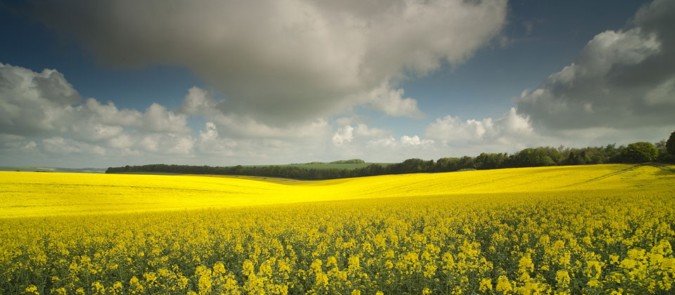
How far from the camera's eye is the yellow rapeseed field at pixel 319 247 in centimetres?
754

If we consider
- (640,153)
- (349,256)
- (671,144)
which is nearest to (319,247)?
(349,256)

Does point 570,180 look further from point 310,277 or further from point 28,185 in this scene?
point 28,185

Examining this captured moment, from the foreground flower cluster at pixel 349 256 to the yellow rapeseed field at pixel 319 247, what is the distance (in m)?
0.06

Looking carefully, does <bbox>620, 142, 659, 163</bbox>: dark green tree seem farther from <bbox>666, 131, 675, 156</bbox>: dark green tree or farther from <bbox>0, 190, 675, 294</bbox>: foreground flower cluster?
<bbox>0, 190, 675, 294</bbox>: foreground flower cluster

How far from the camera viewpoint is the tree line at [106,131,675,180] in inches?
2126

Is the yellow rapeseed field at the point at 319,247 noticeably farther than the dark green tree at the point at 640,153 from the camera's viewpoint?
No

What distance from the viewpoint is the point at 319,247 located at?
1102 centimetres

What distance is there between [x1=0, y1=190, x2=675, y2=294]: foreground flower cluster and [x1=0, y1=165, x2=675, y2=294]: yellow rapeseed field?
0.06 meters

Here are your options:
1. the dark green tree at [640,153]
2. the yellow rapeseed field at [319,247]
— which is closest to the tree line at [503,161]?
the dark green tree at [640,153]

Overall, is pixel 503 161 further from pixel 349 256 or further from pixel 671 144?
pixel 349 256

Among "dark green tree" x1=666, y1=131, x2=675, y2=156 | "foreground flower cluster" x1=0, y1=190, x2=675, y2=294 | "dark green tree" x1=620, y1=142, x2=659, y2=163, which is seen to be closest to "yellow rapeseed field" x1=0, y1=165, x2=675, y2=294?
"foreground flower cluster" x1=0, y1=190, x2=675, y2=294

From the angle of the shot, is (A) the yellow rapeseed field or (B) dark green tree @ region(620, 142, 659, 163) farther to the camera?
(B) dark green tree @ region(620, 142, 659, 163)

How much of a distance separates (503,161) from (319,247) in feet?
245

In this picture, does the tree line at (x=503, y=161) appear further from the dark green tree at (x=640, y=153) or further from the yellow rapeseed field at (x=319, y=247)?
the yellow rapeseed field at (x=319, y=247)
